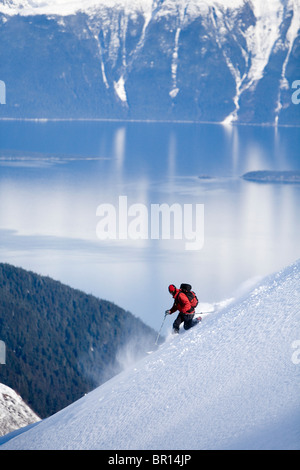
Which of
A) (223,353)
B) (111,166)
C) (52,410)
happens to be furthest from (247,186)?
(223,353)

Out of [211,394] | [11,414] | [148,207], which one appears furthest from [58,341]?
[148,207]

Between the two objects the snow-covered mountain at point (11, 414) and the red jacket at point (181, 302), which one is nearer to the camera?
the red jacket at point (181, 302)

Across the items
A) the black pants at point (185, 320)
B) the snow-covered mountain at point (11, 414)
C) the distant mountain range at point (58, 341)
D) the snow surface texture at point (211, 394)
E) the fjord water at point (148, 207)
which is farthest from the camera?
the fjord water at point (148, 207)

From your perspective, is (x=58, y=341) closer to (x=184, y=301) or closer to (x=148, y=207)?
(x=184, y=301)

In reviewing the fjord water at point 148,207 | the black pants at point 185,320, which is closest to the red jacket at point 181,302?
the black pants at point 185,320

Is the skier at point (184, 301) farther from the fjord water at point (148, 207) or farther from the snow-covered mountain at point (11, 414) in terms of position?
the snow-covered mountain at point (11, 414)

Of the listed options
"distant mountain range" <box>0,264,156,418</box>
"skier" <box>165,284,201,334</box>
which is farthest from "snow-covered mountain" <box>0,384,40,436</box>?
"skier" <box>165,284,201,334</box>

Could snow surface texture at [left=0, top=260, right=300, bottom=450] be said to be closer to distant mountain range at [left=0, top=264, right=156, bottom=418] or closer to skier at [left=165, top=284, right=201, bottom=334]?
skier at [left=165, top=284, right=201, bottom=334]

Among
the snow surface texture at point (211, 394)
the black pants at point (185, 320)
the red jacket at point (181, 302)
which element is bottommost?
the snow surface texture at point (211, 394)
